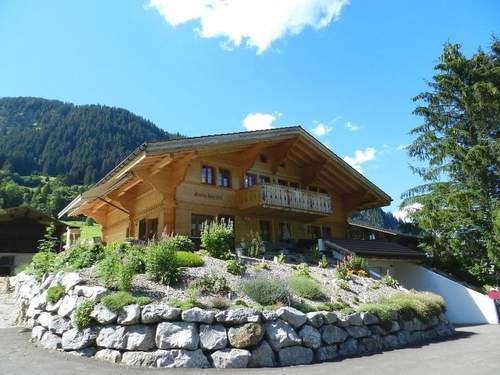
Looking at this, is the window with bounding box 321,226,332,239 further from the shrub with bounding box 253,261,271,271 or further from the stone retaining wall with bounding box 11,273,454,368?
the stone retaining wall with bounding box 11,273,454,368

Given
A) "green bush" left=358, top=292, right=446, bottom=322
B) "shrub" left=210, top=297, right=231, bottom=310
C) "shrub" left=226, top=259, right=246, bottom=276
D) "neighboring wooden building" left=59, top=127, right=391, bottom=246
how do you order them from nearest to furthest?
"shrub" left=210, top=297, right=231, bottom=310
"green bush" left=358, top=292, right=446, bottom=322
"shrub" left=226, top=259, right=246, bottom=276
"neighboring wooden building" left=59, top=127, right=391, bottom=246

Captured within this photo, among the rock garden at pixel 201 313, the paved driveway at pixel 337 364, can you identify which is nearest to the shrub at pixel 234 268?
the rock garden at pixel 201 313

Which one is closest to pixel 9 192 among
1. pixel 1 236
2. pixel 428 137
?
pixel 1 236

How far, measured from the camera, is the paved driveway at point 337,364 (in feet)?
26.5

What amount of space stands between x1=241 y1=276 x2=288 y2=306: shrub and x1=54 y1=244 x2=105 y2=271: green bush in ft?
16.5

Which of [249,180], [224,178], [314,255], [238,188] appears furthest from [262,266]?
[249,180]

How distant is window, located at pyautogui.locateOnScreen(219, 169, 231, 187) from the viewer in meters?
21.2

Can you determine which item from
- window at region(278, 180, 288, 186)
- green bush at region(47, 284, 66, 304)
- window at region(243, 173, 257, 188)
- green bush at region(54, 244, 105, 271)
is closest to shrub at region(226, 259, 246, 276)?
green bush at region(54, 244, 105, 271)

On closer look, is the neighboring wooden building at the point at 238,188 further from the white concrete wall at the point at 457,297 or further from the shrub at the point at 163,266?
the white concrete wall at the point at 457,297

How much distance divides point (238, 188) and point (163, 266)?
1085 cm

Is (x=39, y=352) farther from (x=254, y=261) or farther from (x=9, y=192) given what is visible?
(x=9, y=192)

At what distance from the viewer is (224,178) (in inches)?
841

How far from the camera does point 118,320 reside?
9.08 metres

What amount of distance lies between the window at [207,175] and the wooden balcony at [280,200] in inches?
65.4
